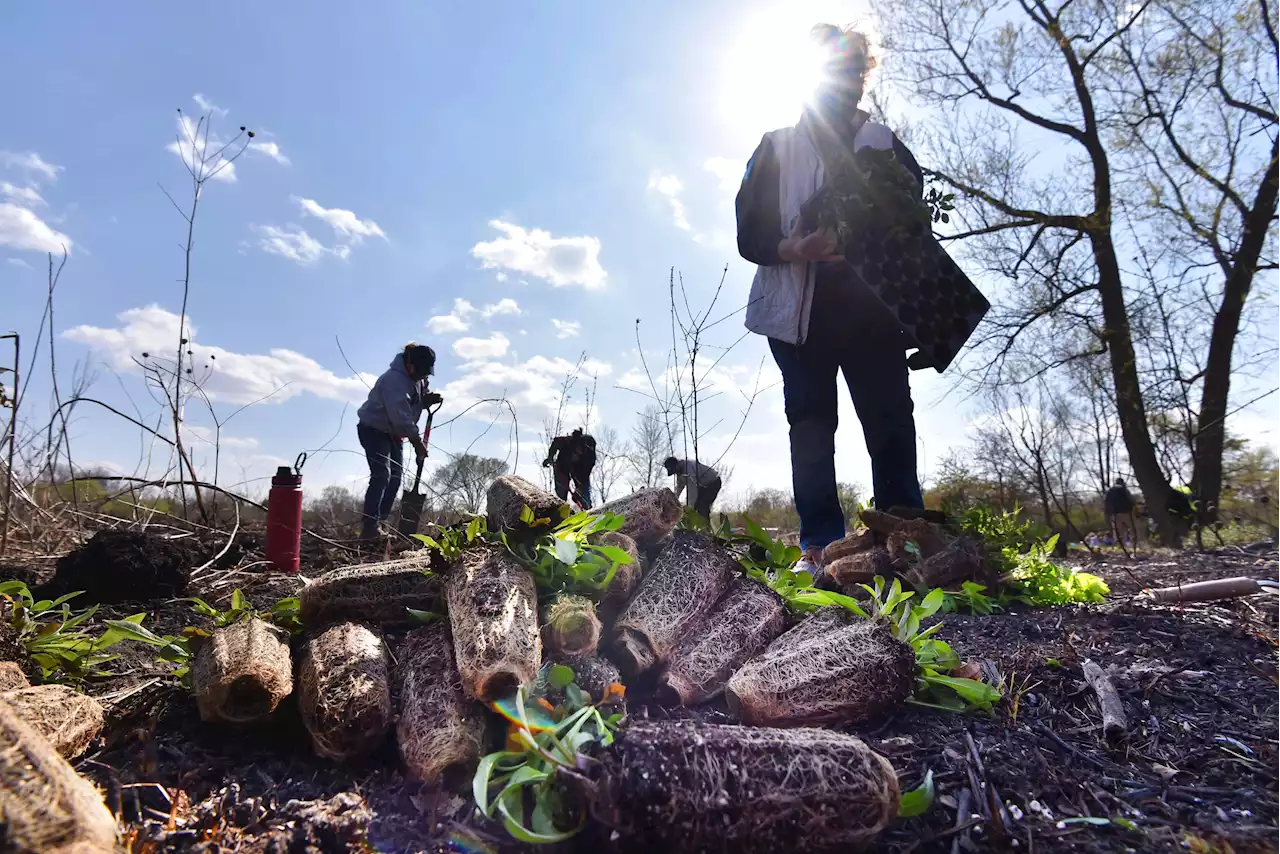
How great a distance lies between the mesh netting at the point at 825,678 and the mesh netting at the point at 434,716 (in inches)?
21.9

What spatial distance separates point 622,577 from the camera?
1.79m

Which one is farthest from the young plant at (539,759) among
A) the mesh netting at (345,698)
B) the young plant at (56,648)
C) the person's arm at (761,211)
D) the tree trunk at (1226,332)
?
the tree trunk at (1226,332)

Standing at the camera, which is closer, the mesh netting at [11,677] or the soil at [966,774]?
the soil at [966,774]

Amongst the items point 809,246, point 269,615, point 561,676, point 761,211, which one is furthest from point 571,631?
point 761,211

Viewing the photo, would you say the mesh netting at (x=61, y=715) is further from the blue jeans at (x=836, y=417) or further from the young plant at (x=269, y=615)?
the blue jeans at (x=836, y=417)

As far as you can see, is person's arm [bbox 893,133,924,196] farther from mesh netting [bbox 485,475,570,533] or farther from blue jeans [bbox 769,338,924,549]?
mesh netting [bbox 485,475,570,533]

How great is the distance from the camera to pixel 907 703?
1726mm

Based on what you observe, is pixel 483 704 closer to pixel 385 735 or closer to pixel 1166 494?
pixel 385 735

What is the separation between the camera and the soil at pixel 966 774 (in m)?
1.16

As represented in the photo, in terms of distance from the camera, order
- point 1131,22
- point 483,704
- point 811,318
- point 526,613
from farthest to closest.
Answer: point 1131,22 < point 811,318 < point 526,613 < point 483,704

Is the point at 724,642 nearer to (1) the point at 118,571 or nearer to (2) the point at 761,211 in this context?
(2) the point at 761,211

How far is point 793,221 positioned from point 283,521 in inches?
136

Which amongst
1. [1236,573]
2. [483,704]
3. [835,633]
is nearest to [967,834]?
[835,633]

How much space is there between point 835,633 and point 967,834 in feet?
1.71
